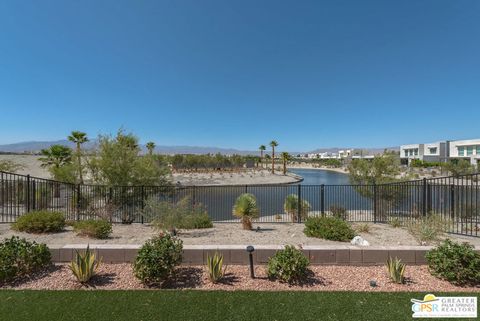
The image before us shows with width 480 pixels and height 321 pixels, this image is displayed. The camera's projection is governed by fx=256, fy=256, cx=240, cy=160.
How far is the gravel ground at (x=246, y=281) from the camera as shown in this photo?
4.26 meters

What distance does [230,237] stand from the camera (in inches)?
284

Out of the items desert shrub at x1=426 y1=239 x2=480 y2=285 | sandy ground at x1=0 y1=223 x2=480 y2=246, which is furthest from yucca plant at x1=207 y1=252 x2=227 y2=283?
desert shrub at x1=426 y1=239 x2=480 y2=285

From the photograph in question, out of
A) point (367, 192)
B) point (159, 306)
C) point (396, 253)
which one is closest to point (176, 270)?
point (159, 306)

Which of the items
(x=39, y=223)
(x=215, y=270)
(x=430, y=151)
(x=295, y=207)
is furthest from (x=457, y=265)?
(x=430, y=151)

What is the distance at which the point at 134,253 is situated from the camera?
16.5 feet

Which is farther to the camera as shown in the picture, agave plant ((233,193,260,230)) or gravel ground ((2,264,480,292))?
agave plant ((233,193,260,230))

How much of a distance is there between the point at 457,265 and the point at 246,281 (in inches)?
142

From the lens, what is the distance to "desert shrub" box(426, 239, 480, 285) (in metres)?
4.30

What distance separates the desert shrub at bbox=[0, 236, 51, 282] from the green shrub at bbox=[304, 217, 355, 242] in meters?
6.14

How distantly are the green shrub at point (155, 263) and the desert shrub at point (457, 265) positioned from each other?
4.63 m

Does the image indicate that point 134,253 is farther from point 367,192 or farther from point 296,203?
point 367,192

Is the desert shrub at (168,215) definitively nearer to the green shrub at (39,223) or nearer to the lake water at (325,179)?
the green shrub at (39,223)

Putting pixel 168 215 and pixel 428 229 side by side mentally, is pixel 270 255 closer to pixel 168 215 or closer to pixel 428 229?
pixel 168 215

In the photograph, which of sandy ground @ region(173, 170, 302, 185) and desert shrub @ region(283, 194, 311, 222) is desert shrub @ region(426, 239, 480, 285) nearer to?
desert shrub @ region(283, 194, 311, 222)
